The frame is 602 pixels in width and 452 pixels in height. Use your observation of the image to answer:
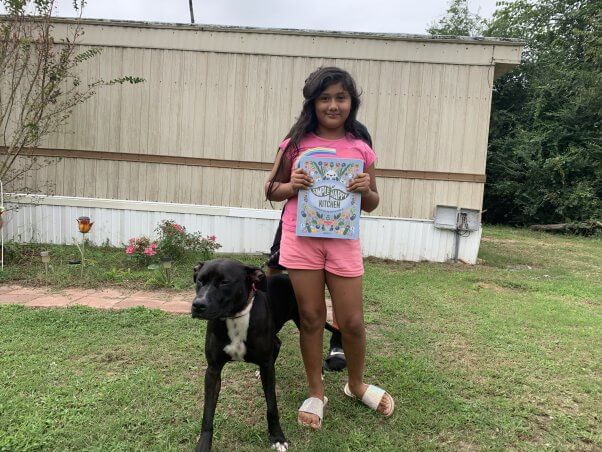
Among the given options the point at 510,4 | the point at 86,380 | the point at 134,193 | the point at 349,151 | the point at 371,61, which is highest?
the point at 510,4

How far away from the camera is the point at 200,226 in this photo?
6.91 meters

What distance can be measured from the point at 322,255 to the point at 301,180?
396 mm

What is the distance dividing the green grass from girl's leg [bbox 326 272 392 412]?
34cm

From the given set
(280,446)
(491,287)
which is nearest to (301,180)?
(280,446)

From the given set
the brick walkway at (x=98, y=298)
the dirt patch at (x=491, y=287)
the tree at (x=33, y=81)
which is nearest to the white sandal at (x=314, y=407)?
the brick walkway at (x=98, y=298)

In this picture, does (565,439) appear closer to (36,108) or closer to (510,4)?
(36,108)

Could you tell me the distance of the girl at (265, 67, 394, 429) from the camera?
217 cm

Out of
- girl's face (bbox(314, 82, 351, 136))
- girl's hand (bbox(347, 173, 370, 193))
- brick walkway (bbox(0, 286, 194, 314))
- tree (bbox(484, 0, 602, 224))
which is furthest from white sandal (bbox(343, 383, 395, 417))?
tree (bbox(484, 0, 602, 224))

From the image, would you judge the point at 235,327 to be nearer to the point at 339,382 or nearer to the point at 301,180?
the point at 301,180

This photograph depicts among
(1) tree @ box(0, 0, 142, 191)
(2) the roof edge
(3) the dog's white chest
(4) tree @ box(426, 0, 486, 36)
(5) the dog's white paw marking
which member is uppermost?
(4) tree @ box(426, 0, 486, 36)

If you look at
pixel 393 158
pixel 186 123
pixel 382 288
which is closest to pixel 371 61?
pixel 393 158

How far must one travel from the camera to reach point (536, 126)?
1568 centimetres

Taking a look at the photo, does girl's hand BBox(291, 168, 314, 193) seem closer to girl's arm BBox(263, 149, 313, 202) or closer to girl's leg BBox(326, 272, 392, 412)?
girl's arm BBox(263, 149, 313, 202)

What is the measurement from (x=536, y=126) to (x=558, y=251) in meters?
7.99
